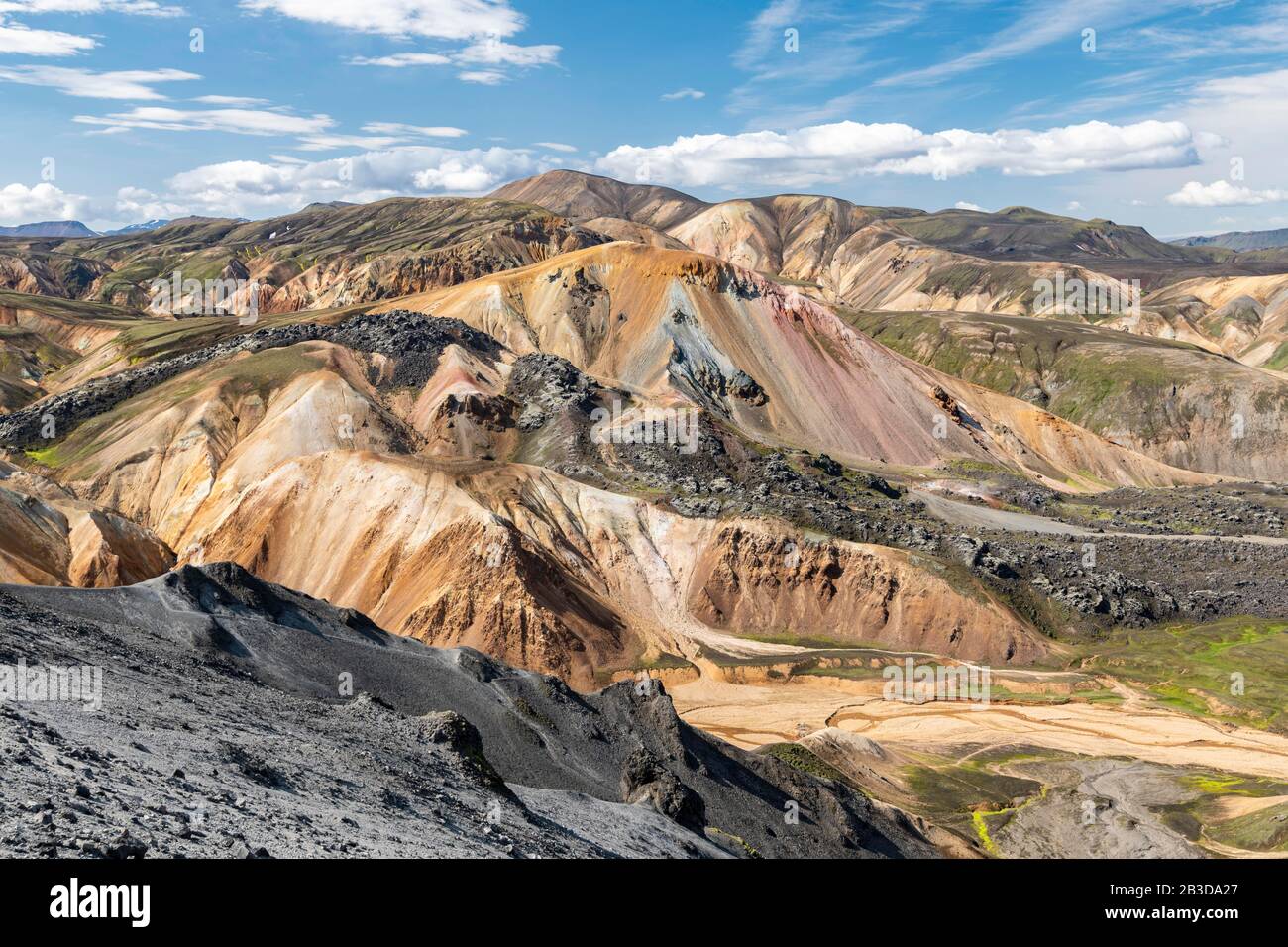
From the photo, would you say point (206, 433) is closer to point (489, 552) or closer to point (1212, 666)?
point (489, 552)

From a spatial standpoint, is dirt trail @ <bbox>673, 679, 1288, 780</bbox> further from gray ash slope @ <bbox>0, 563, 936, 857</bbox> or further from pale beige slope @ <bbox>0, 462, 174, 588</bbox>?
pale beige slope @ <bbox>0, 462, 174, 588</bbox>

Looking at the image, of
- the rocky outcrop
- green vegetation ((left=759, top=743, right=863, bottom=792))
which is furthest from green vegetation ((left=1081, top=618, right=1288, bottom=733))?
green vegetation ((left=759, top=743, right=863, bottom=792))

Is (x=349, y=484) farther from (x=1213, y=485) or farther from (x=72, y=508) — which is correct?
(x=1213, y=485)

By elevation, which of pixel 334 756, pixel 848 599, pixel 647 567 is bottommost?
pixel 848 599

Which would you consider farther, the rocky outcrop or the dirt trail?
the rocky outcrop

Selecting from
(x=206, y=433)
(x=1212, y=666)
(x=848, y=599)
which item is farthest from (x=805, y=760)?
(x=206, y=433)

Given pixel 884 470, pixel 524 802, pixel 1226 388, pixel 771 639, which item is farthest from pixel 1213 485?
pixel 524 802
